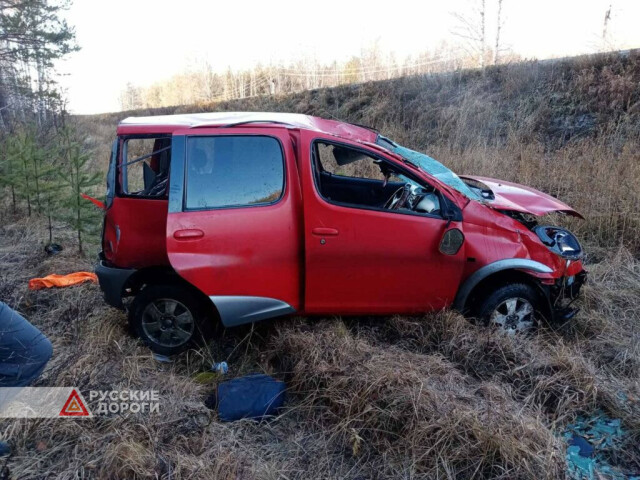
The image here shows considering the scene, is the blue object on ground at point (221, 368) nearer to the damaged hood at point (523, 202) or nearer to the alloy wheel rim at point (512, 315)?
the alloy wheel rim at point (512, 315)

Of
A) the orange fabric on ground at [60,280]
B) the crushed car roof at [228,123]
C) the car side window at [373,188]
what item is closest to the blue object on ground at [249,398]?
the car side window at [373,188]

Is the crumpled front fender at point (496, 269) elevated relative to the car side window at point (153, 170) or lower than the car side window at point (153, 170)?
lower

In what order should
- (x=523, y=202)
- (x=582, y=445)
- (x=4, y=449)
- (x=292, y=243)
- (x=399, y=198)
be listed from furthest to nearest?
(x=399, y=198) < (x=523, y=202) < (x=292, y=243) < (x=582, y=445) < (x=4, y=449)

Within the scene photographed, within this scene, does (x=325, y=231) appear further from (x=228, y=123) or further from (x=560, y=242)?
(x=560, y=242)

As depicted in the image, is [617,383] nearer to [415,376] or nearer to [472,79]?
[415,376]

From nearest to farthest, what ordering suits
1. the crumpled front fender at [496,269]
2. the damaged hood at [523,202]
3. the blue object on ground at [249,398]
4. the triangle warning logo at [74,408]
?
the triangle warning logo at [74,408]
the blue object on ground at [249,398]
the crumpled front fender at [496,269]
the damaged hood at [523,202]

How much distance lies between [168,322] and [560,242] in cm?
344

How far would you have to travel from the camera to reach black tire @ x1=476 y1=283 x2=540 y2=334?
3783 millimetres

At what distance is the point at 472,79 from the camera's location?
1541 centimetres

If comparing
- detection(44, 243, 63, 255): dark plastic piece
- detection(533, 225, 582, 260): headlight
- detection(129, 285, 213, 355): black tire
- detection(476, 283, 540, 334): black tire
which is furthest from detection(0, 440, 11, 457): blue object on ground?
detection(44, 243, 63, 255): dark plastic piece

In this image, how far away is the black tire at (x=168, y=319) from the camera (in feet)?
12.4

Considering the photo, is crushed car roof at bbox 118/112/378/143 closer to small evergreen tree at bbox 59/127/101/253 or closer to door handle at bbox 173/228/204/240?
door handle at bbox 173/228/204/240

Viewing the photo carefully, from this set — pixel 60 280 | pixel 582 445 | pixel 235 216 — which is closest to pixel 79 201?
pixel 60 280

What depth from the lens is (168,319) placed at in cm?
382
